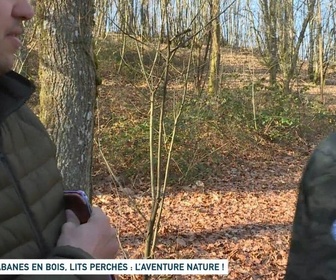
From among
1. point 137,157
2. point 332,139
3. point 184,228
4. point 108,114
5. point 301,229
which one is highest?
point 332,139

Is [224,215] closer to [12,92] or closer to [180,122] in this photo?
[180,122]

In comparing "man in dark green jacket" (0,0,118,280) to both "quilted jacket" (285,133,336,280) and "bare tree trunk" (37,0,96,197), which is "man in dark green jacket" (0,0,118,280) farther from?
"bare tree trunk" (37,0,96,197)

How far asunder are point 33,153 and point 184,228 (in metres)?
4.92

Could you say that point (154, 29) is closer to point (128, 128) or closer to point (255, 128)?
→ point (128, 128)

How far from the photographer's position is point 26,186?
1303 mm

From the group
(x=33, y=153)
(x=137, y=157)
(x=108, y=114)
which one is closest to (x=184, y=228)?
(x=137, y=157)

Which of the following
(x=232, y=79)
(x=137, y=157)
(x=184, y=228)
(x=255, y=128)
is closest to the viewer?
(x=184, y=228)

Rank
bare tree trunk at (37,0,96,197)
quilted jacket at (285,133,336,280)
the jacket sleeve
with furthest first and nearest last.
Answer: bare tree trunk at (37,0,96,197), the jacket sleeve, quilted jacket at (285,133,336,280)

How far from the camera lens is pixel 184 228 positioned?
6.17 metres

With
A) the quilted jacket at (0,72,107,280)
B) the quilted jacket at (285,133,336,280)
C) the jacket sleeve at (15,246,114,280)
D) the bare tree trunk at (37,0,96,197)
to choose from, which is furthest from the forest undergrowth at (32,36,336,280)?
the quilted jacket at (285,133,336,280)

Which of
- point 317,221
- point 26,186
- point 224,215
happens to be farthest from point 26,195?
point 224,215

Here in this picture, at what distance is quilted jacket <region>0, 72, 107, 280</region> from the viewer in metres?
1.20

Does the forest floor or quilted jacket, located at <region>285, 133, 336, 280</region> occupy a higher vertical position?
quilted jacket, located at <region>285, 133, 336, 280</region>

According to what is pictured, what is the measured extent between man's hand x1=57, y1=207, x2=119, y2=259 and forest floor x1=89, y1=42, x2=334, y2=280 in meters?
2.72
